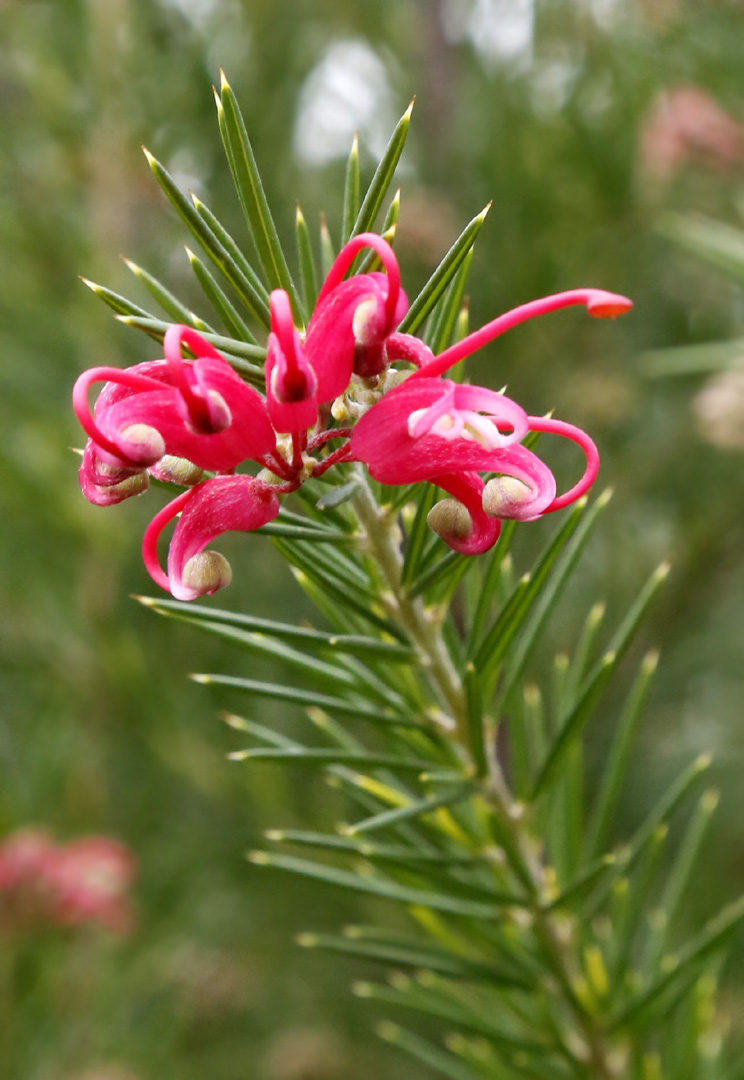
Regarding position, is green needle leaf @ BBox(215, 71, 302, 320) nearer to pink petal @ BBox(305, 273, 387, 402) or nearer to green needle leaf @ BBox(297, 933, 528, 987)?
pink petal @ BBox(305, 273, 387, 402)

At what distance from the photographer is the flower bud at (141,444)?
0.26 m

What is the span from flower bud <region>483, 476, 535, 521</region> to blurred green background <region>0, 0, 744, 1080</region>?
77cm

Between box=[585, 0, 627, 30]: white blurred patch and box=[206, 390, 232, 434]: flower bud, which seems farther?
box=[585, 0, 627, 30]: white blurred patch

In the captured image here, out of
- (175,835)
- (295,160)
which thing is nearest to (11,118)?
(295,160)

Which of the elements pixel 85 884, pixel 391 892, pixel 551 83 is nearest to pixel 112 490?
pixel 391 892

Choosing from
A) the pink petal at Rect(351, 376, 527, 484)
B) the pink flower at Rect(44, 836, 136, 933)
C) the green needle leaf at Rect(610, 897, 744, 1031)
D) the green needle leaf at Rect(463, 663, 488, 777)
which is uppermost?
the pink petal at Rect(351, 376, 527, 484)

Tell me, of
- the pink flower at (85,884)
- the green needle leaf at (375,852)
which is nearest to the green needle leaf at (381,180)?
the green needle leaf at (375,852)

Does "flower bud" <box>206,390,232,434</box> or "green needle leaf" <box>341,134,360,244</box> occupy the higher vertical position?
"green needle leaf" <box>341,134,360,244</box>

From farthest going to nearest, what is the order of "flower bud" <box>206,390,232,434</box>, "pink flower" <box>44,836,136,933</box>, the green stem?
"pink flower" <box>44,836,136,933</box> < the green stem < "flower bud" <box>206,390,232,434</box>

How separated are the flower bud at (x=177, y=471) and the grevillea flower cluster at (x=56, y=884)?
25.5 inches

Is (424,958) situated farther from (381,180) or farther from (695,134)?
(695,134)

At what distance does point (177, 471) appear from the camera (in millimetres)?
306

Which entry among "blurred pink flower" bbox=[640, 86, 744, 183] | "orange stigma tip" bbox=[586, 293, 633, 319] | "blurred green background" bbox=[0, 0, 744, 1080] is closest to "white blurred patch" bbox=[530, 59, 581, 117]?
"blurred green background" bbox=[0, 0, 744, 1080]

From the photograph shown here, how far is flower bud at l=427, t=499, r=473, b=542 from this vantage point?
295mm
